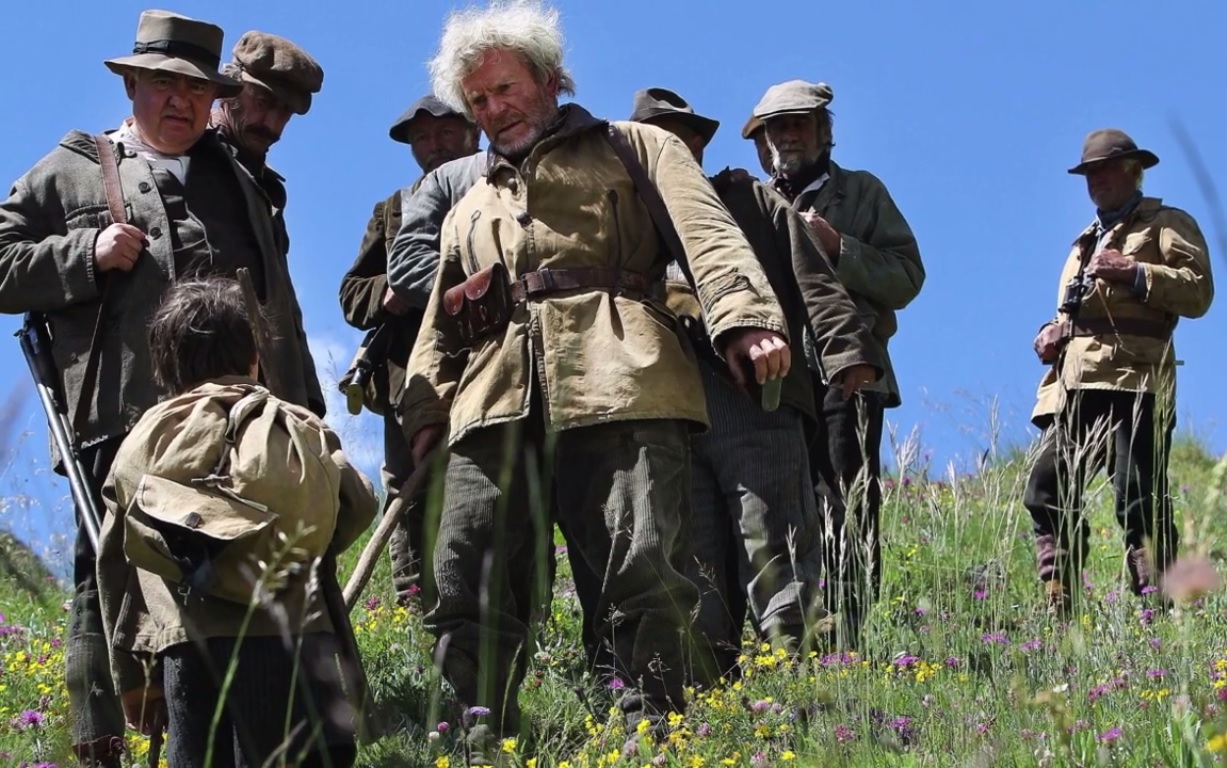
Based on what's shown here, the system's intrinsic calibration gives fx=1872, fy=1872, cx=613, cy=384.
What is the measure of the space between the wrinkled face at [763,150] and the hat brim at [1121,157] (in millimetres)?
1821

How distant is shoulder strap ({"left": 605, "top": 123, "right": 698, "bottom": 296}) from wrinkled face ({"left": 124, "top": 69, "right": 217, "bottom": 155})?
1307 mm

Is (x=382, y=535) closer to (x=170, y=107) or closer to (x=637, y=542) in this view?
(x=637, y=542)

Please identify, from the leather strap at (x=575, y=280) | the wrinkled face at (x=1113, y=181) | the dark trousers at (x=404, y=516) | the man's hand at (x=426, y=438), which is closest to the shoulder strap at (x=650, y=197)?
the leather strap at (x=575, y=280)

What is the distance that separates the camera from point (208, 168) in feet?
19.1

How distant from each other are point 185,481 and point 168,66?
1.95 metres

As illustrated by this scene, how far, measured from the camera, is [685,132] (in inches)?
269

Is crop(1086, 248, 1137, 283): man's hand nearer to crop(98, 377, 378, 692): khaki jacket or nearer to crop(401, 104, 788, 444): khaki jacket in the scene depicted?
crop(401, 104, 788, 444): khaki jacket

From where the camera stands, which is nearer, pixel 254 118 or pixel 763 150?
pixel 254 118

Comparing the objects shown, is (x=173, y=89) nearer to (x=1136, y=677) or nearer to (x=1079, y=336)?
(x=1136, y=677)

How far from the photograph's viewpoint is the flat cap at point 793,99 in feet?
24.3

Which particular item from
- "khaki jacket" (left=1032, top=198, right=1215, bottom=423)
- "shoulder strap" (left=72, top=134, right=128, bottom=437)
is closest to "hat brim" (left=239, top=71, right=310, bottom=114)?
"shoulder strap" (left=72, top=134, right=128, bottom=437)

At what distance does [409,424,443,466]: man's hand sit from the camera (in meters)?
5.54

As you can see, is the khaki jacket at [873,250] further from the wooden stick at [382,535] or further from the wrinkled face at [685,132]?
the wooden stick at [382,535]

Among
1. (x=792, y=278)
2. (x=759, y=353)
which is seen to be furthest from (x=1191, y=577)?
(x=792, y=278)
